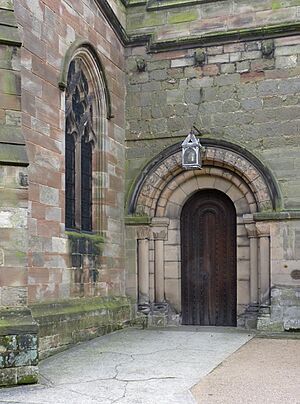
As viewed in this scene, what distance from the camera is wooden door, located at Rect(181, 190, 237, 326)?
11.6 m

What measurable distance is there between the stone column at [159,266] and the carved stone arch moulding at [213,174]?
45 centimetres

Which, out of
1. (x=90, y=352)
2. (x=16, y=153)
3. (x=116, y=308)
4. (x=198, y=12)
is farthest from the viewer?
(x=198, y=12)

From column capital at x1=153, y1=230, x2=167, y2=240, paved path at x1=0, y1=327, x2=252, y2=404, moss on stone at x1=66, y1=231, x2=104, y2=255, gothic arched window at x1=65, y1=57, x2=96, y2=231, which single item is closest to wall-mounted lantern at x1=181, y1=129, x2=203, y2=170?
column capital at x1=153, y1=230, x2=167, y2=240

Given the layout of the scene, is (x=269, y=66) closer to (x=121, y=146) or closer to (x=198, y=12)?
(x=198, y=12)

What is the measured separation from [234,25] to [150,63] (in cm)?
166

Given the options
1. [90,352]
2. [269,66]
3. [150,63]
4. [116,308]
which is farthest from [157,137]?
[90,352]

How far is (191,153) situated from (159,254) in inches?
77.8

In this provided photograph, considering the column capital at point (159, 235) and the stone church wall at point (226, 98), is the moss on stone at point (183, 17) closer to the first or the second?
the stone church wall at point (226, 98)

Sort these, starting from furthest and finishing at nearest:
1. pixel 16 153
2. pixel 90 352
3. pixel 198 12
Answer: pixel 198 12
pixel 90 352
pixel 16 153

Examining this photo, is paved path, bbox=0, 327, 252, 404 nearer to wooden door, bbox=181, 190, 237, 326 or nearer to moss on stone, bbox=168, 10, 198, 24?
wooden door, bbox=181, 190, 237, 326

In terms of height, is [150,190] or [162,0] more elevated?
[162,0]

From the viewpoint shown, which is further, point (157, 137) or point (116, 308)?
point (157, 137)

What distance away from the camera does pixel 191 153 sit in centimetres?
1106

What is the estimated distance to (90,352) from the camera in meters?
8.62
